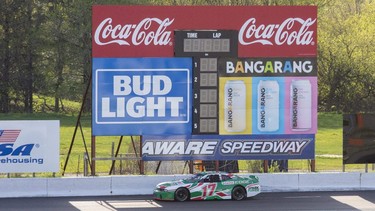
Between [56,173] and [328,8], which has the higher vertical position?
[328,8]

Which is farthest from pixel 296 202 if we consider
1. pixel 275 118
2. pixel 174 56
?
pixel 174 56

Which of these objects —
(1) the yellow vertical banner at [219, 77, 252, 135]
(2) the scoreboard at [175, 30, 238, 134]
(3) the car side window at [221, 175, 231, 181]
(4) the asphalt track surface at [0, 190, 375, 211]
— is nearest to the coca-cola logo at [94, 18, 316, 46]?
(2) the scoreboard at [175, 30, 238, 134]

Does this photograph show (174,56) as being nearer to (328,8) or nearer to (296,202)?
(296,202)

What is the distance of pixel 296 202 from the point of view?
27.1 metres

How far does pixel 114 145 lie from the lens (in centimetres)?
4103

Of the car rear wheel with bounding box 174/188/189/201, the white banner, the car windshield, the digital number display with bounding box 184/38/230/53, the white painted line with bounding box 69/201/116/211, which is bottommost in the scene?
the white painted line with bounding box 69/201/116/211

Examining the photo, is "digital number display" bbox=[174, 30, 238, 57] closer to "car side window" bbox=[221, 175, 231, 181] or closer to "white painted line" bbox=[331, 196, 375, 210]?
"car side window" bbox=[221, 175, 231, 181]

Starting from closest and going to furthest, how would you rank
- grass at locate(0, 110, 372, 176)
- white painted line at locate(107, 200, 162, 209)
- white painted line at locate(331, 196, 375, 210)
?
white painted line at locate(331, 196, 375, 210) → white painted line at locate(107, 200, 162, 209) → grass at locate(0, 110, 372, 176)

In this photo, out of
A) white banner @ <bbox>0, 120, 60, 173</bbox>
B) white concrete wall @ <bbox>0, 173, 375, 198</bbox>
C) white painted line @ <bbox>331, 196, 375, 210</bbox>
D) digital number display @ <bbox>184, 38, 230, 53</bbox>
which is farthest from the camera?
digital number display @ <bbox>184, 38, 230, 53</bbox>

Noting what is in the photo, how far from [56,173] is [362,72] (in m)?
44.1

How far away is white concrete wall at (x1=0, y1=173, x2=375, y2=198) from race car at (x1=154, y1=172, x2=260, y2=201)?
1859 millimetres

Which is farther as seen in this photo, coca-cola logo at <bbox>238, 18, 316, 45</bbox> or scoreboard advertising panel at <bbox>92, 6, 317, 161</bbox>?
coca-cola logo at <bbox>238, 18, 316, 45</bbox>

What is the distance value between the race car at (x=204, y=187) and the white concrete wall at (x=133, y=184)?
1.86 meters

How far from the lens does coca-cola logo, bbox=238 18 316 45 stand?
97.8 ft
